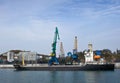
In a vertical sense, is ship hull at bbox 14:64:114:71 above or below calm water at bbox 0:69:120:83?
above

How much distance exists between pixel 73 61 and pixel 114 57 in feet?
143

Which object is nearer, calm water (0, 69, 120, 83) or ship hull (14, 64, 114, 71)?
calm water (0, 69, 120, 83)

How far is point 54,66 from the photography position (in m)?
116

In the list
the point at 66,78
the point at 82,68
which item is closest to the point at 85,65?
the point at 82,68

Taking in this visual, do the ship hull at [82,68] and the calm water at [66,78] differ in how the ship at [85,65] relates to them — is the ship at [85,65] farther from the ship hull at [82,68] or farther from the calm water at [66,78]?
the calm water at [66,78]

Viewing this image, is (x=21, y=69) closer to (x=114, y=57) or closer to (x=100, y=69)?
(x=100, y=69)

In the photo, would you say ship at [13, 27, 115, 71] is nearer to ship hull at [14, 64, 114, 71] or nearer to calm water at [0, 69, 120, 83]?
ship hull at [14, 64, 114, 71]

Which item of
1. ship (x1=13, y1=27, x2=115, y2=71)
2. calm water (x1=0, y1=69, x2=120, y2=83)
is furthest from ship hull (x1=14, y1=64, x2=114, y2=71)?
calm water (x1=0, y1=69, x2=120, y2=83)

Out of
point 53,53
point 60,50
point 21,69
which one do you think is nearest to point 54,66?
point 53,53

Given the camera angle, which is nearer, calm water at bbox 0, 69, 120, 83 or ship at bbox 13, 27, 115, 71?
calm water at bbox 0, 69, 120, 83

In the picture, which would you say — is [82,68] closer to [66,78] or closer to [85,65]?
[85,65]

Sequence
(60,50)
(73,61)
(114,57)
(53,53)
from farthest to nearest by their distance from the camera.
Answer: (114,57) → (60,50) → (73,61) → (53,53)

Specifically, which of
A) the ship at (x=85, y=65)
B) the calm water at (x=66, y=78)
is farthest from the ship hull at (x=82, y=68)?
the calm water at (x=66, y=78)

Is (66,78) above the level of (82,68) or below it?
below
